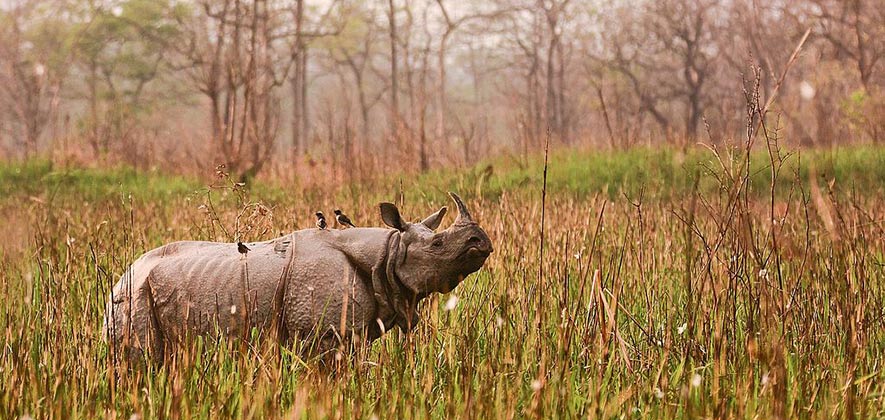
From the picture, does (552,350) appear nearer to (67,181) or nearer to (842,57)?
(67,181)

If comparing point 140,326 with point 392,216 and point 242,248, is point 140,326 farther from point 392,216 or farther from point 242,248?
point 392,216

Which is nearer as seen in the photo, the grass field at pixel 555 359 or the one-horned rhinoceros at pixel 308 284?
the grass field at pixel 555 359

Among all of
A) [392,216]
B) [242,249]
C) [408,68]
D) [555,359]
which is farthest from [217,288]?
[408,68]

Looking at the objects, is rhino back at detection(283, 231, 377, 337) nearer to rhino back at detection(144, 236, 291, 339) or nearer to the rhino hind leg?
rhino back at detection(144, 236, 291, 339)

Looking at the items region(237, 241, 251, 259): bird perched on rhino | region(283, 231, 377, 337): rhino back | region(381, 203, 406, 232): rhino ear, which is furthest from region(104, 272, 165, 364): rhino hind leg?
region(381, 203, 406, 232): rhino ear

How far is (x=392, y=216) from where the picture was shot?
255cm

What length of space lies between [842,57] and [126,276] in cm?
2853

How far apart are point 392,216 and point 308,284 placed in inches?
12.9

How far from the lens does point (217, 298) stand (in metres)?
2.55

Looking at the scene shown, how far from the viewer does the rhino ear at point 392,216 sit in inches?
98.7

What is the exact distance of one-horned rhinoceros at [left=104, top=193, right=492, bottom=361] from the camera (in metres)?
2.49

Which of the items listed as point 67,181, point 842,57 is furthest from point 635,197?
point 842,57

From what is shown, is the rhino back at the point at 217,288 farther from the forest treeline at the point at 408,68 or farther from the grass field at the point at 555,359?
the forest treeline at the point at 408,68

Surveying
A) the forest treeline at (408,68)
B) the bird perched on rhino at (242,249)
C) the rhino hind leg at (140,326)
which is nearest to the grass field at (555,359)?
the rhino hind leg at (140,326)
